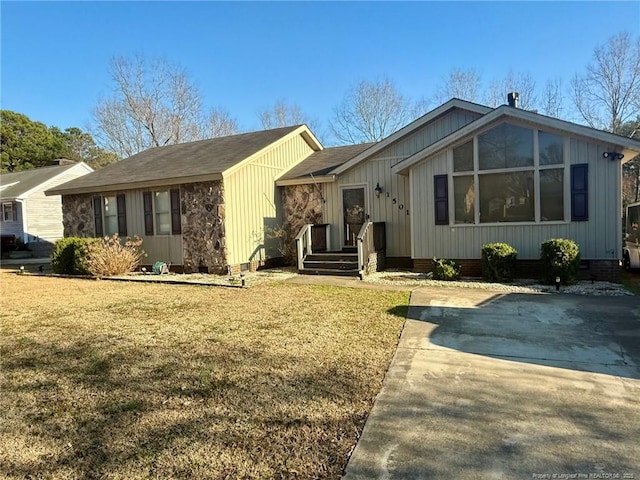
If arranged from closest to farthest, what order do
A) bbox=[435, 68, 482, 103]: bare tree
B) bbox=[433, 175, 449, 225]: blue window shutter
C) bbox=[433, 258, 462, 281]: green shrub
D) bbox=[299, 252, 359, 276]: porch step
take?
bbox=[433, 258, 462, 281]: green shrub → bbox=[433, 175, 449, 225]: blue window shutter → bbox=[299, 252, 359, 276]: porch step → bbox=[435, 68, 482, 103]: bare tree

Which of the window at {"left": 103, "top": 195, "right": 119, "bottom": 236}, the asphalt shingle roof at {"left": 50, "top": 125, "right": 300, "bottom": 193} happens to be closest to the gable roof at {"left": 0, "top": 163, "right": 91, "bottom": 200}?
the asphalt shingle roof at {"left": 50, "top": 125, "right": 300, "bottom": 193}

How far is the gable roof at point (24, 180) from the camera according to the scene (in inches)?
905

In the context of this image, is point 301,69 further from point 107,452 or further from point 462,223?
point 107,452

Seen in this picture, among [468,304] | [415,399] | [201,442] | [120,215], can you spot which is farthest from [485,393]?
[120,215]

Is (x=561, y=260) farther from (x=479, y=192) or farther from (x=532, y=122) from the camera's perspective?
(x=532, y=122)

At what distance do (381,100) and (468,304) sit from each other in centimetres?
2200

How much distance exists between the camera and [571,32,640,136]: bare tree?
69.9 feet

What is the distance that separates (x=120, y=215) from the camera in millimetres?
12828

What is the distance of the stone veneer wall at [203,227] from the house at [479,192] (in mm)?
2279

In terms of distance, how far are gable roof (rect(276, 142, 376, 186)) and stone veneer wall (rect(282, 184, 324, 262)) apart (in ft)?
1.16

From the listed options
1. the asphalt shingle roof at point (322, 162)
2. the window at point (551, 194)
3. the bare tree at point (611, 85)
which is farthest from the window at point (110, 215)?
the bare tree at point (611, 85)

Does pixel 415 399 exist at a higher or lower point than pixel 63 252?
lower

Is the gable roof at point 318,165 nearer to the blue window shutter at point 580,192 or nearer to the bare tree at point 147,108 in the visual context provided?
the blue window shutter at point 580,192

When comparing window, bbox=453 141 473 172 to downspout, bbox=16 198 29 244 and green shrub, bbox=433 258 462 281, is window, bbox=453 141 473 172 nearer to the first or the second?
green shrub, bbox=433 258 462 281
